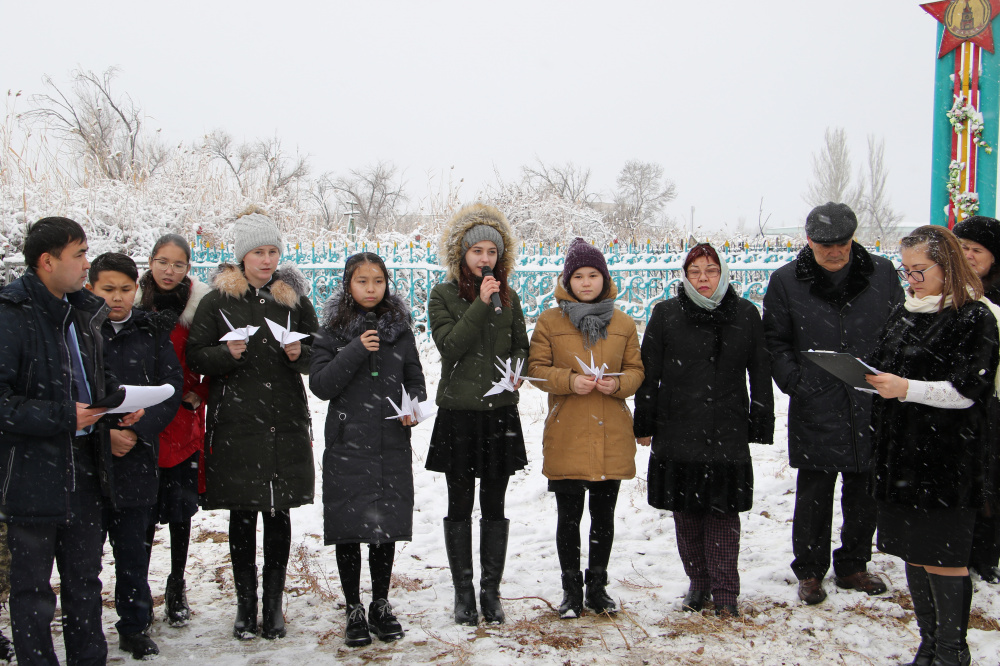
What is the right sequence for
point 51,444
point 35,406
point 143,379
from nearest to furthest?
point 35,406
point 51,444
point 143,379

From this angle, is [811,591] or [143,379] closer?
[143,379]

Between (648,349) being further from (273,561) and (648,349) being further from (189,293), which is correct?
(189,293)

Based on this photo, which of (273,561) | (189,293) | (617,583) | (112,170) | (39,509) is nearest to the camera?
(39,509)

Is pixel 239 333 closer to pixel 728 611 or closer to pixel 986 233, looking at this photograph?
pixel 728 611

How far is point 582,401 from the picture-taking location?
11.3 feet

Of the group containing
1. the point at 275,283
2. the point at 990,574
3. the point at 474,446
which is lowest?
the point at 990,574

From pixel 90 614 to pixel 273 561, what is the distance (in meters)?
0.80

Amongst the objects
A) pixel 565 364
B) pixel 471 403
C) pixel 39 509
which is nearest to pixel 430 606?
pixel 471 403

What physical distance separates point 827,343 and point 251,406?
2764 mm

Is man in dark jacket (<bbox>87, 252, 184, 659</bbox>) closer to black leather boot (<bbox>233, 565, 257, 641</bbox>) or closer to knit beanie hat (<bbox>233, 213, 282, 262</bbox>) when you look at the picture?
black leather boot (<bbox>233, 565, 257, 641</bbox>)

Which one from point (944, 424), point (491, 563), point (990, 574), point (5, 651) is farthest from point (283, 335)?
point (990, 574)

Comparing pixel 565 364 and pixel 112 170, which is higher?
pixel 112 170

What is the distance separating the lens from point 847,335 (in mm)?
3521

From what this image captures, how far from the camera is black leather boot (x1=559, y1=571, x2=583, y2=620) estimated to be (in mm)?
3350
